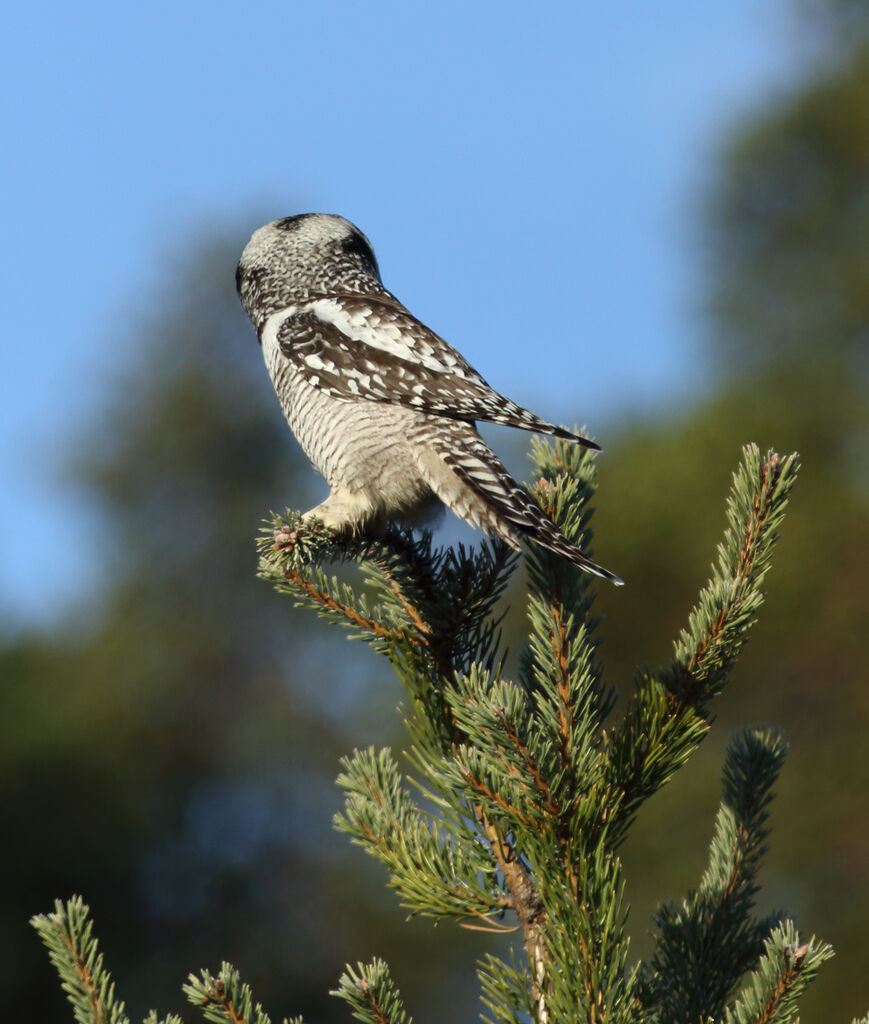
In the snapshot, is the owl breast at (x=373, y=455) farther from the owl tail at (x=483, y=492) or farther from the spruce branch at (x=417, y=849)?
the spruce branch at (x=417, y=849)

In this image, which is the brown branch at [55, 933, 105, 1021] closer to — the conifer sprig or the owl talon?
the conifer sprig

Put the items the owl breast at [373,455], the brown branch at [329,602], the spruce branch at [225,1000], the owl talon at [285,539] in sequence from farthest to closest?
the owl breast at [373,455] < the owl talon at [285,539] < the brown branch at [329,602] < the spruce branch at [225,1000]

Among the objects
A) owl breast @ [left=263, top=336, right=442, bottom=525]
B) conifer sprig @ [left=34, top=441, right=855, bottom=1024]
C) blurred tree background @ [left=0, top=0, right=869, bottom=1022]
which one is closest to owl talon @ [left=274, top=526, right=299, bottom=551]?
conifer sprig @ [left=34, top=441, right=855, bottom=1024]

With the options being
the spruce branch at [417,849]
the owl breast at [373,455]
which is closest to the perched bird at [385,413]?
the owl breast at [373,455]

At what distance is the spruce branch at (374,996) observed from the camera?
5.82 ft

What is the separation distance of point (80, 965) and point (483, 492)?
1.26 m

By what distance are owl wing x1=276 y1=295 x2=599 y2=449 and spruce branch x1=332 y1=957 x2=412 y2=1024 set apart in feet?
4.47

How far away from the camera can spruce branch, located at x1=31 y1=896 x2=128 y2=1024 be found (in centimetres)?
179

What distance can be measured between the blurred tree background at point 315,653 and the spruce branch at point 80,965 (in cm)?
761

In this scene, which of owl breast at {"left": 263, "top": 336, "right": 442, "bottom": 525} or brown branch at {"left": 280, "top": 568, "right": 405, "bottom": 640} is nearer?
brown branch at {"left": 280, "top": 568, "right": 405, "bottom": 640}

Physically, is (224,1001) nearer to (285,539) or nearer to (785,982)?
(785,982)

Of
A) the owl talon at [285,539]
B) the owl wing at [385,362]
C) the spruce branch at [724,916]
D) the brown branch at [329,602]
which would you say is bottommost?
the spruce branch at [724,916]

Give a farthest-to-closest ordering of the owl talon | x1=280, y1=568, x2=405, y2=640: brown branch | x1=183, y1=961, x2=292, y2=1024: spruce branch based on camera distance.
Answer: the owl talon, x1=280, y1=568, x2=405, y2=640: brown branch, x1=183, y1=961, x2=292, y2=1024: spruce branch

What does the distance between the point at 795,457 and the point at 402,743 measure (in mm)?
9072
